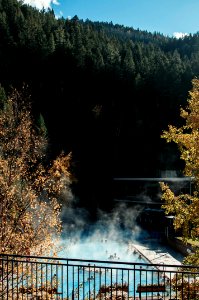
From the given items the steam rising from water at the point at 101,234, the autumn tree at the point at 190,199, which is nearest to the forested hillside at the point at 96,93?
the steam rising from water at the point at 101,234

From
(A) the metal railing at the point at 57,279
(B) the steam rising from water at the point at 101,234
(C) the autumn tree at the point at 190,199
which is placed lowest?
Result: (B) the steam rising from water at the point at 101,234

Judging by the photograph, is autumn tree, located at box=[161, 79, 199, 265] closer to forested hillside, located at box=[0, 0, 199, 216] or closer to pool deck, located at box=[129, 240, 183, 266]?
pool deck, located at box=[129, 240, 183, 266]

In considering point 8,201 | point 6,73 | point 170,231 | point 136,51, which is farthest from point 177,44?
point 8,201

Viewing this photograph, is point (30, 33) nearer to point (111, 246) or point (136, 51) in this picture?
point (136, 51)

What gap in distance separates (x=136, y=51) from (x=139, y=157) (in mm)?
26289

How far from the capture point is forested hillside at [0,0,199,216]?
55.3m

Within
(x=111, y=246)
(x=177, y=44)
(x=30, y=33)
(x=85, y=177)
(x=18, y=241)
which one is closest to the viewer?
(x=18, y=241)

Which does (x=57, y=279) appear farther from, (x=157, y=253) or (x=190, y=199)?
(x=157, y=253)

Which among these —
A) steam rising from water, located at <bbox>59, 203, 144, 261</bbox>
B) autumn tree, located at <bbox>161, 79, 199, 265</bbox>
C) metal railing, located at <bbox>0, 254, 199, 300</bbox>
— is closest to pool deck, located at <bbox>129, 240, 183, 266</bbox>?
steam rising from water, located at <bbox>59, 203, 144, 261</bbox>

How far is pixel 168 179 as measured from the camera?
47938 mm

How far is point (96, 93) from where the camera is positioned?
66000mm

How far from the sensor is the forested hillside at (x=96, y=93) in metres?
55.3

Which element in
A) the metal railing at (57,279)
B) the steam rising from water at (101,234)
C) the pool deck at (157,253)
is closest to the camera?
the metal railing at (57,279)

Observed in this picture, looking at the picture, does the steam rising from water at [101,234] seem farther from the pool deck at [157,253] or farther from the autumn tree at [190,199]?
the autumn tree at [190,199]
